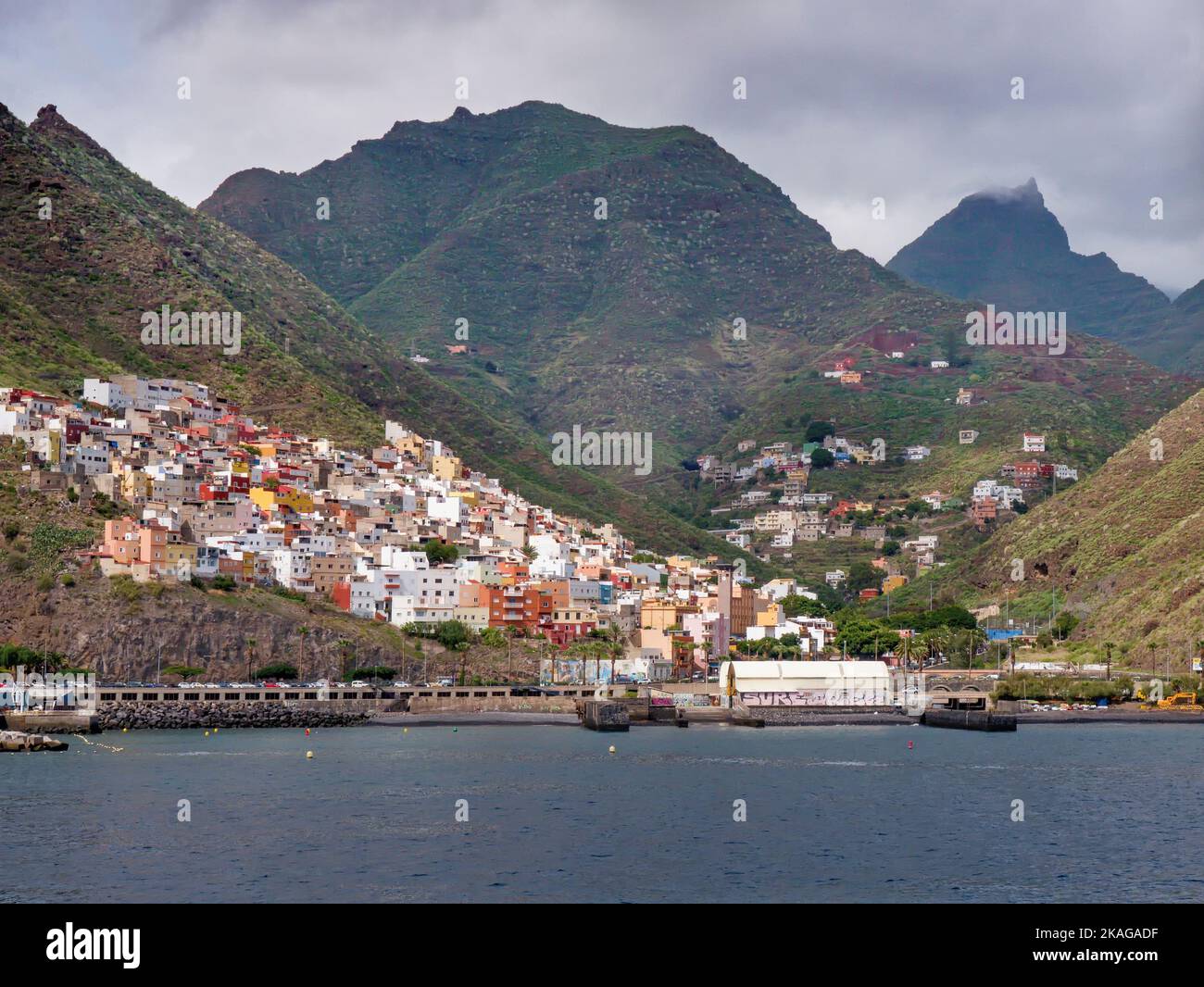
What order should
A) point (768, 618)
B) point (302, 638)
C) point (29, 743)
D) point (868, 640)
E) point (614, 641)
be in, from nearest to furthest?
point (29, 743), point (302, 638), point (614, 641), point (868, 640), point (768, 618)

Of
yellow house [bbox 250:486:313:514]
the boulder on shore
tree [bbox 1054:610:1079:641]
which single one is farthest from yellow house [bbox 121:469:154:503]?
tree [bbox 1054:610:1079:641]

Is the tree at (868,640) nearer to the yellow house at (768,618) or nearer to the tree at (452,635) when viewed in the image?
the yellow house at (768,618)

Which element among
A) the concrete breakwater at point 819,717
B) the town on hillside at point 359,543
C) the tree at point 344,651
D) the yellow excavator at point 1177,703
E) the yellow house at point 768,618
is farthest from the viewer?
the yellow house at point 768,618

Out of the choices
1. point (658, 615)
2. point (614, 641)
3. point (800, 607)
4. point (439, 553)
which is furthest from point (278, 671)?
point (800, 607)

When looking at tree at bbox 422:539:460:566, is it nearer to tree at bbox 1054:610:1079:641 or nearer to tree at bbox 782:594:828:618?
tree at bbox 782:594:828:618

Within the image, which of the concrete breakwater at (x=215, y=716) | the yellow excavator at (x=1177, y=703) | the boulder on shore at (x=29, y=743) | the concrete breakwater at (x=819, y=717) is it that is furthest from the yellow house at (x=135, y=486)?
the yellow excavator at (x=1177, y=703)

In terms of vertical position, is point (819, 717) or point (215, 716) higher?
point (215, 716)

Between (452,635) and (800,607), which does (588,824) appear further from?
(800,607)
